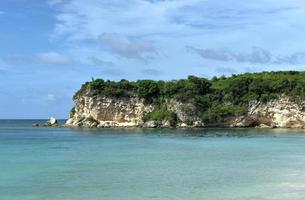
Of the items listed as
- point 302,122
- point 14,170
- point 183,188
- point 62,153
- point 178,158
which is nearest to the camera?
point 183,188

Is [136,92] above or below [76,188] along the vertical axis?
above

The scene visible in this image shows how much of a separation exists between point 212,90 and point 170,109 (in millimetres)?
8474

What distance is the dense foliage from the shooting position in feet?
291

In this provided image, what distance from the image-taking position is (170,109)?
9431 centimetres

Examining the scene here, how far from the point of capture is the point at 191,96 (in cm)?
9294

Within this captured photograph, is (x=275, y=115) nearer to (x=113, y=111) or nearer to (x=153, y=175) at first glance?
(x=113, y=111)

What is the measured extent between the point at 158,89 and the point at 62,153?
57.4m

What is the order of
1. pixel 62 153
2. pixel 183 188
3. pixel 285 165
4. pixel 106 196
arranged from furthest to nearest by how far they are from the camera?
pixel 62 153 → pixel 285 165 → pixel 183 188 → pixel 106 196

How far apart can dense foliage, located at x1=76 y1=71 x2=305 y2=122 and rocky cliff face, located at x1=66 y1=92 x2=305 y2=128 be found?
1.07 metres

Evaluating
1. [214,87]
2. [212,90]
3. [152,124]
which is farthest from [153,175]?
[214,87]

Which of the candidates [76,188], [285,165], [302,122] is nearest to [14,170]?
[76,188]

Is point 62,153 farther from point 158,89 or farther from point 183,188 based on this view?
point 158,89

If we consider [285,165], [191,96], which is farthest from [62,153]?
[191,96]

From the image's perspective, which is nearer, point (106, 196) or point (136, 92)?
point (106, 196)
